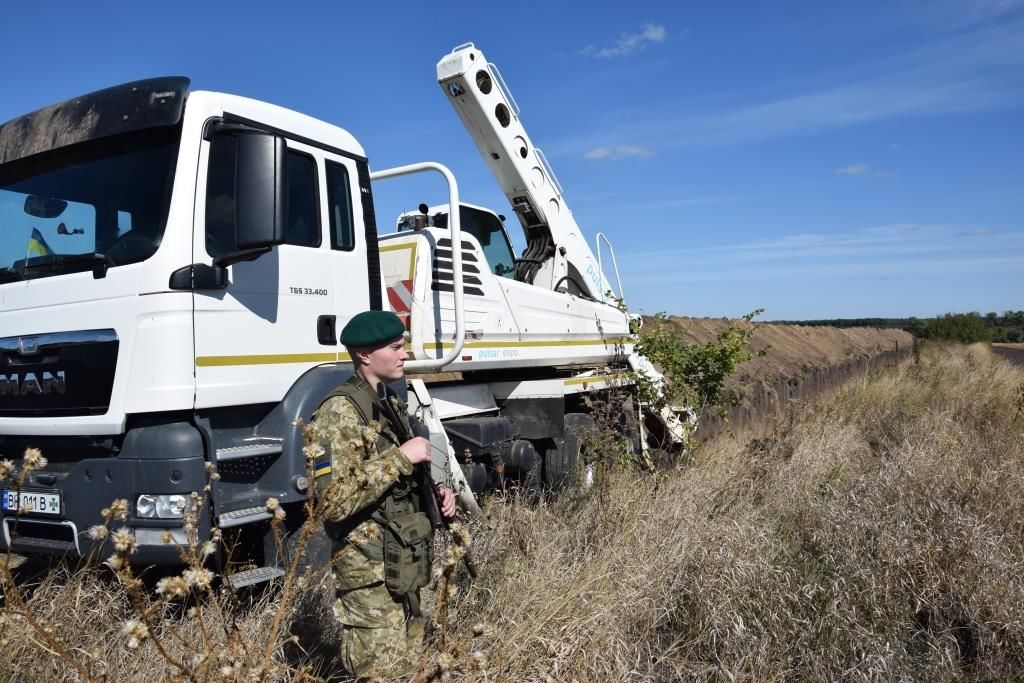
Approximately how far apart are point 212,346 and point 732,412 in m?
7.89

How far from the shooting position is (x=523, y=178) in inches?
317

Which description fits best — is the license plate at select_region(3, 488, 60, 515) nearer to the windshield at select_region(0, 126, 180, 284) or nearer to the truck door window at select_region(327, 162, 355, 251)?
the windshield at select_region(0, 126, 180, 284)

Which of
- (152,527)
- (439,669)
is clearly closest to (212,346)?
(152,527)

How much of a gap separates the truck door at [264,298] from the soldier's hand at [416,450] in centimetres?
158

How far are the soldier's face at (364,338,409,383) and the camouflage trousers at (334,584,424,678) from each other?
32.1 inches

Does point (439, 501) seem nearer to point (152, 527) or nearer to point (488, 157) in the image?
point (152, 527)

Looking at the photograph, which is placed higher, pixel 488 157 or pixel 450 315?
pixel 488 157

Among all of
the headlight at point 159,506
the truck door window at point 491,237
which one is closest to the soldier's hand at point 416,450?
the headlight at point 159,506

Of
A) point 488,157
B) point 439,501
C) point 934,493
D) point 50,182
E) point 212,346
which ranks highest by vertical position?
point 488,157

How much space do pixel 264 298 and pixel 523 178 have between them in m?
4.10

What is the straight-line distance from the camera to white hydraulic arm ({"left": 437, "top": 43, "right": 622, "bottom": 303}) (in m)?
7.40

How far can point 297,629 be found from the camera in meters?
4.28

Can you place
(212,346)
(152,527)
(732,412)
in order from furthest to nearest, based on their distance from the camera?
1. (732,412)
2. (212,346)
3. (152,527)

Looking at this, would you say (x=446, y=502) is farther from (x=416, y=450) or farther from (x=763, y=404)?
Answer: (x=763, y=404)
